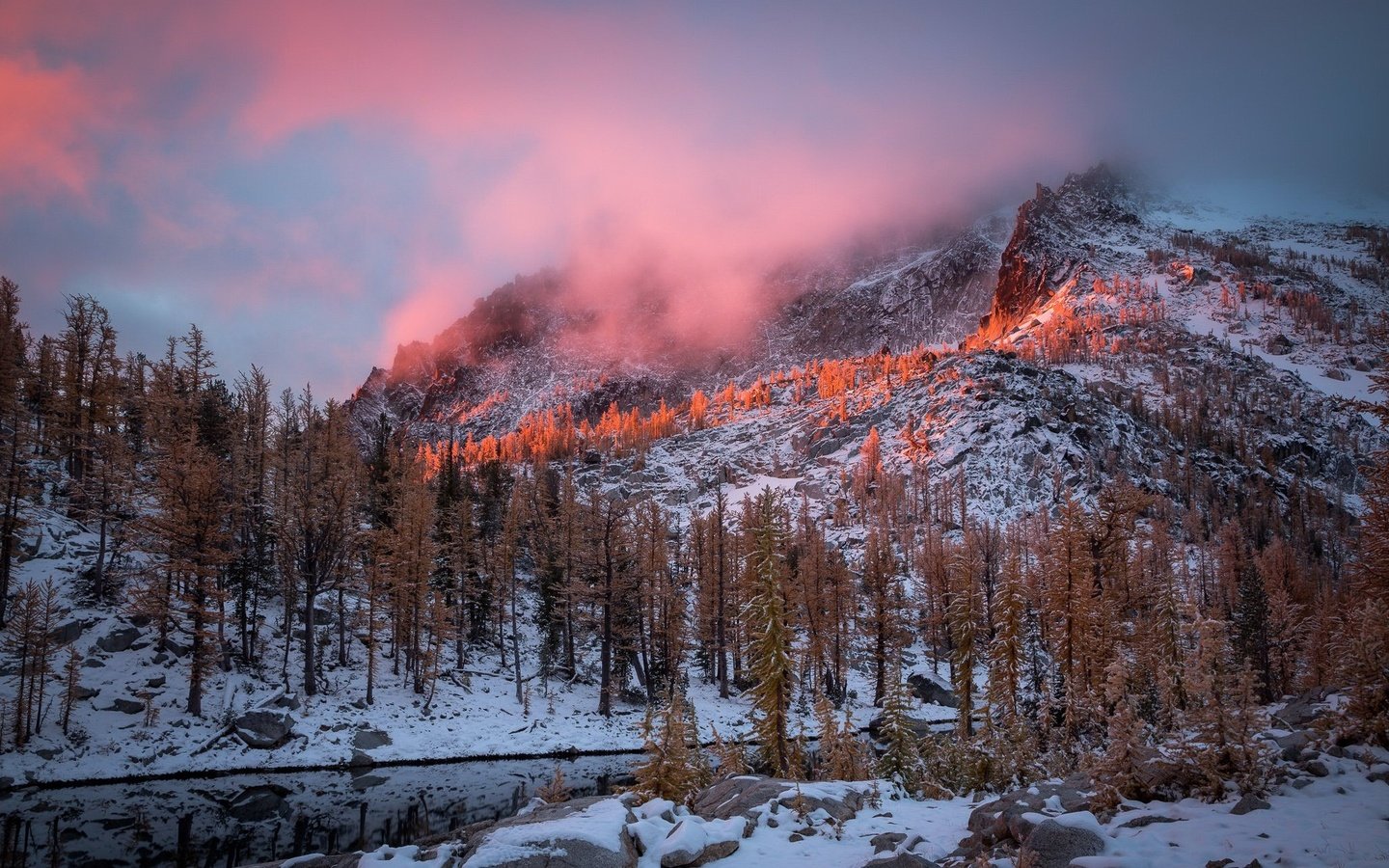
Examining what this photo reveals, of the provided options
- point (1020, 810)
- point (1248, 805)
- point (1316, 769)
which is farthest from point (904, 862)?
point (1316, 769)

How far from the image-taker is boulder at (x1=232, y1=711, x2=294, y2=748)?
2884 centimetres

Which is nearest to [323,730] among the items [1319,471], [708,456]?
[708,456]

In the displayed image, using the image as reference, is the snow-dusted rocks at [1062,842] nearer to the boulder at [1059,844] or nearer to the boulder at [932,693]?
the boulder at [1059,844]

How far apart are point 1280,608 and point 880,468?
93.6 m

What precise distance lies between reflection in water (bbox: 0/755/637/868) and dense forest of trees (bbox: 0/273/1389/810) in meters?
5.69

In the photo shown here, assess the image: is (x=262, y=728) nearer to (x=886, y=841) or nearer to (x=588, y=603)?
(x=588, y=603)

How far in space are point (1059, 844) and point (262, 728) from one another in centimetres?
3355

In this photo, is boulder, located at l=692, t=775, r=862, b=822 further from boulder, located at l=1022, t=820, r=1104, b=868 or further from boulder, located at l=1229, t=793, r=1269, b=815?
boulder, located at l=1229, t=793, r=1269, b=815

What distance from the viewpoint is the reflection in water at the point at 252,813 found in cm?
1825

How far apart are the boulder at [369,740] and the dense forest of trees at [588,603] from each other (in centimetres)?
313

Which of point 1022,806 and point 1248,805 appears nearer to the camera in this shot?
point 1248,805

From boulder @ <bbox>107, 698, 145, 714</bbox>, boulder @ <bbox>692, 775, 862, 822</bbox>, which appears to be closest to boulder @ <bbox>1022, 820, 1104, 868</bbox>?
boulder @ <bbox>692, 775, 862, 822</bbox>

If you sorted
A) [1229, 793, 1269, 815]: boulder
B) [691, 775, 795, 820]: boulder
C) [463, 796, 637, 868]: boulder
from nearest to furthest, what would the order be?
[1229, 793, 1269, 815]: boulder, [463, 796, 637, 868]: boulder, [691, 775, 795, 820]: boulder

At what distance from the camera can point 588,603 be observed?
4728 cm
